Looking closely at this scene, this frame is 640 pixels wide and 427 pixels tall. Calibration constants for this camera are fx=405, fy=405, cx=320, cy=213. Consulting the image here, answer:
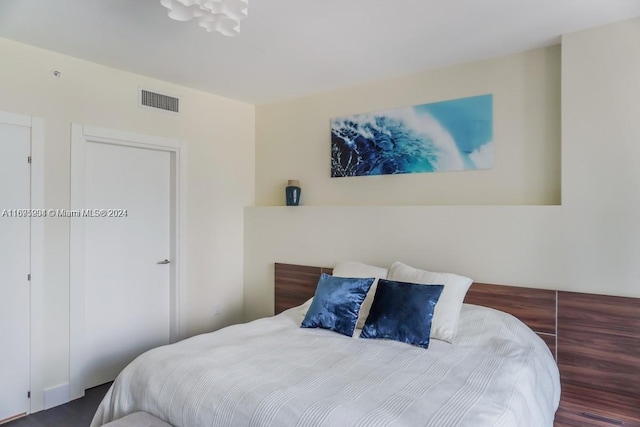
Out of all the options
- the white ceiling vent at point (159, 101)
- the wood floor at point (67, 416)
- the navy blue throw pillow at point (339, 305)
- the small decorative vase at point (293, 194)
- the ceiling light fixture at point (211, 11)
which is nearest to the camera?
the ceiling light fixture at point (211, 11)

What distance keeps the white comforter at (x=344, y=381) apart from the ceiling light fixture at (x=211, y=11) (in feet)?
5.39

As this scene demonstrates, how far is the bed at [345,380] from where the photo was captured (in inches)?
62.0

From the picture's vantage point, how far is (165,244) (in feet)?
12.3

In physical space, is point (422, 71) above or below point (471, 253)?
above

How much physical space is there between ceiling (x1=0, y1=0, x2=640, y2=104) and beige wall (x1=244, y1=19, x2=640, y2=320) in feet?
0.77

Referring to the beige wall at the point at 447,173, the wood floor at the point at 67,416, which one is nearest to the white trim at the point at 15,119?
the wood floor at the point at 67,416

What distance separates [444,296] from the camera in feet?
8.45

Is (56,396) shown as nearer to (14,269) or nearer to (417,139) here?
(14,269)

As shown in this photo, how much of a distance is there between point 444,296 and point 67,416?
2.68 m

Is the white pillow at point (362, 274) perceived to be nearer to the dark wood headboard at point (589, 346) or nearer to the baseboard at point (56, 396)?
the dark wood headboard at point (589, 346)

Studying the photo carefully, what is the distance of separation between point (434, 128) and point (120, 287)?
2.92 metres

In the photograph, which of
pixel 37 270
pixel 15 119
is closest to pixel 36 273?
pixel 37 270

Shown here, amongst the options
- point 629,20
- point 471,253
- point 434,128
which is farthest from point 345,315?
point 629,20

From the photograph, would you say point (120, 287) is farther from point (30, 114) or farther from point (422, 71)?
point (422, 71)
